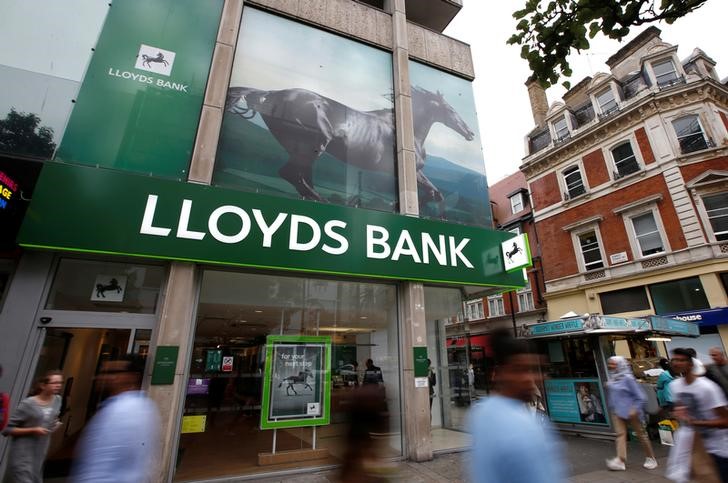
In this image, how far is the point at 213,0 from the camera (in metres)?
9.02

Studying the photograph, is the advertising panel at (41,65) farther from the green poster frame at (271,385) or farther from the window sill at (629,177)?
the window sill at (629,177)

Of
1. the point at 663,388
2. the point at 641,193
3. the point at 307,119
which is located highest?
the point at 641,193

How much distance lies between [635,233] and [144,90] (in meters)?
23.5

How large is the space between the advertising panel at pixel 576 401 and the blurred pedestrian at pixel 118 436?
10.7 meters

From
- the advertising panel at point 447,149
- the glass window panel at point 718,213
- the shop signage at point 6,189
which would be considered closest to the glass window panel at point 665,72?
the glass window panel at point 718,213

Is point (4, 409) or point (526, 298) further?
point (526, 298)

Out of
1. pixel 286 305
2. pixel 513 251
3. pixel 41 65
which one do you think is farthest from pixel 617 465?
pixel 41 65

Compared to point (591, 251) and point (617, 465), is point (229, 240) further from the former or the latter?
point (591, 251)

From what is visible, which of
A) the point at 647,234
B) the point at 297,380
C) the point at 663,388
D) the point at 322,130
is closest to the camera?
the point at 297,380

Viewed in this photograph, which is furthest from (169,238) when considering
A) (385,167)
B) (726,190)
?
(726,190)

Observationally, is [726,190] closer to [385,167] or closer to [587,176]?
[587,176]

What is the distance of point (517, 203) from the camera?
30.0 meters

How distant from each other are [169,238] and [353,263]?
360 centimetres

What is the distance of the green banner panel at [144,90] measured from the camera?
704 centimetres
